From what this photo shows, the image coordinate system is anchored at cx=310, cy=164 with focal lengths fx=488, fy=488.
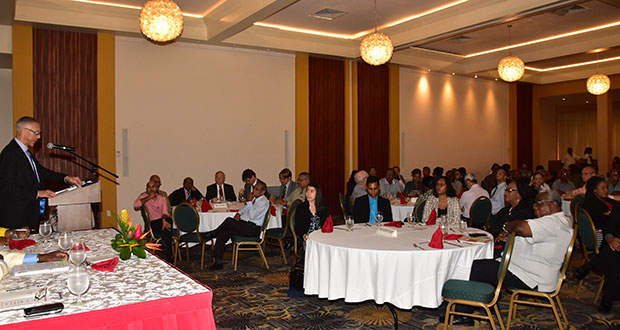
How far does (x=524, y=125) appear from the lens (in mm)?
17688

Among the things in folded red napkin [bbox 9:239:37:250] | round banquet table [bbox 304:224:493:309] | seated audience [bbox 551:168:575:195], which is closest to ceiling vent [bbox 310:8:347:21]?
seated audience [bbox 551:168:575:195]

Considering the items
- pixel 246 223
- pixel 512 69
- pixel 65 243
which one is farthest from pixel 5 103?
pixel 512 69

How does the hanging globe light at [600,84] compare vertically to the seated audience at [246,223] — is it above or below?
above

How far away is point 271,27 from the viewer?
35.0 ft

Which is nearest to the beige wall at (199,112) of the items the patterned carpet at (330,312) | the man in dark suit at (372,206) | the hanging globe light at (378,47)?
the hanging globe light at (378,47)

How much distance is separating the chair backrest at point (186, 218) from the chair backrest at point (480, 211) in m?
3.98

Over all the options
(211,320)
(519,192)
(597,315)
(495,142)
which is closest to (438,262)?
(519,192)

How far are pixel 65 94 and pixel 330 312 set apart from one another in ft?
22.2

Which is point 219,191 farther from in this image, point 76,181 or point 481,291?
point 481,291

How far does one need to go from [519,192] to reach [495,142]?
40.7 feet

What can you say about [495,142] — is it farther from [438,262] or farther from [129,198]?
[438,262]

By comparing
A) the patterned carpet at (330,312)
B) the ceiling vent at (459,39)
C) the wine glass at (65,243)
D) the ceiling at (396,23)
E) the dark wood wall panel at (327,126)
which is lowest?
the patterned carpet at (330,312)

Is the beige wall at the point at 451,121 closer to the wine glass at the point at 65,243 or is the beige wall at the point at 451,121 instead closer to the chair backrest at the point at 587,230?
the chair backrest at the point at 587,230

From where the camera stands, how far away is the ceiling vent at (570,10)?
941 centimetres
